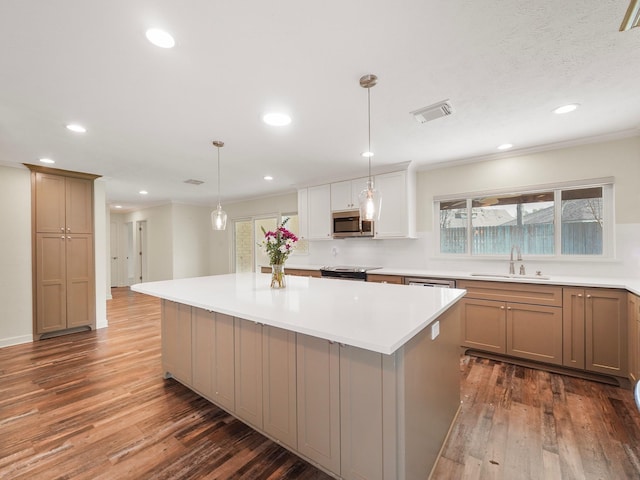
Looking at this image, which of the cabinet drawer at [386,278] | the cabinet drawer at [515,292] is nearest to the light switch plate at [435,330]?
the cabinet drawer at [515,292]

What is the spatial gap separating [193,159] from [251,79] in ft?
6.89

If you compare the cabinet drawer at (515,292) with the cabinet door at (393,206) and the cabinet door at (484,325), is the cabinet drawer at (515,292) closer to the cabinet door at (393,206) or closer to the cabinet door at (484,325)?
the cabinet door at (484,325)

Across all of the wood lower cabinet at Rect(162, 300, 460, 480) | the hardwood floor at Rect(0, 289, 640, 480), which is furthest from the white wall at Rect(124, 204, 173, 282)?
the wood lower cabinet at Rect(162, 300, 460, 480)

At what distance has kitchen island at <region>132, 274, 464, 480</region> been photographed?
1281mm

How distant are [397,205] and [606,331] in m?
2.46

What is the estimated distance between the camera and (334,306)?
1712 millimetres

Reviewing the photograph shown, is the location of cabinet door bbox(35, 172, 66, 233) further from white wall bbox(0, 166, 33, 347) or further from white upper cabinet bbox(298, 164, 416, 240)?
white upper cabinet bbox(298, 164, 416, 240)

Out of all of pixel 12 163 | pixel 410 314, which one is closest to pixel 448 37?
pixel 410 314

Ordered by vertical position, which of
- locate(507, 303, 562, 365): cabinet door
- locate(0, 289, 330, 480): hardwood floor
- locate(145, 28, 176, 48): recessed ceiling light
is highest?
locate(145, 28, 176, 48): recessed ceiling light

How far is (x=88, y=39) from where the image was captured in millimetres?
1466

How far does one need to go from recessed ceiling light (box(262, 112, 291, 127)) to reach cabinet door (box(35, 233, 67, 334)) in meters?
3.77

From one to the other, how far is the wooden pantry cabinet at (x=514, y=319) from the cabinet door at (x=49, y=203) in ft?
18.0

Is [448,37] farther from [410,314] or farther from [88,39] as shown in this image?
[88,39]

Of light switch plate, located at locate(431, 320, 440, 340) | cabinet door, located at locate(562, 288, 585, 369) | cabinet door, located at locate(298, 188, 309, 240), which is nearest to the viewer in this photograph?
light switch plate, located at locate(431, 320, 440, 340)
